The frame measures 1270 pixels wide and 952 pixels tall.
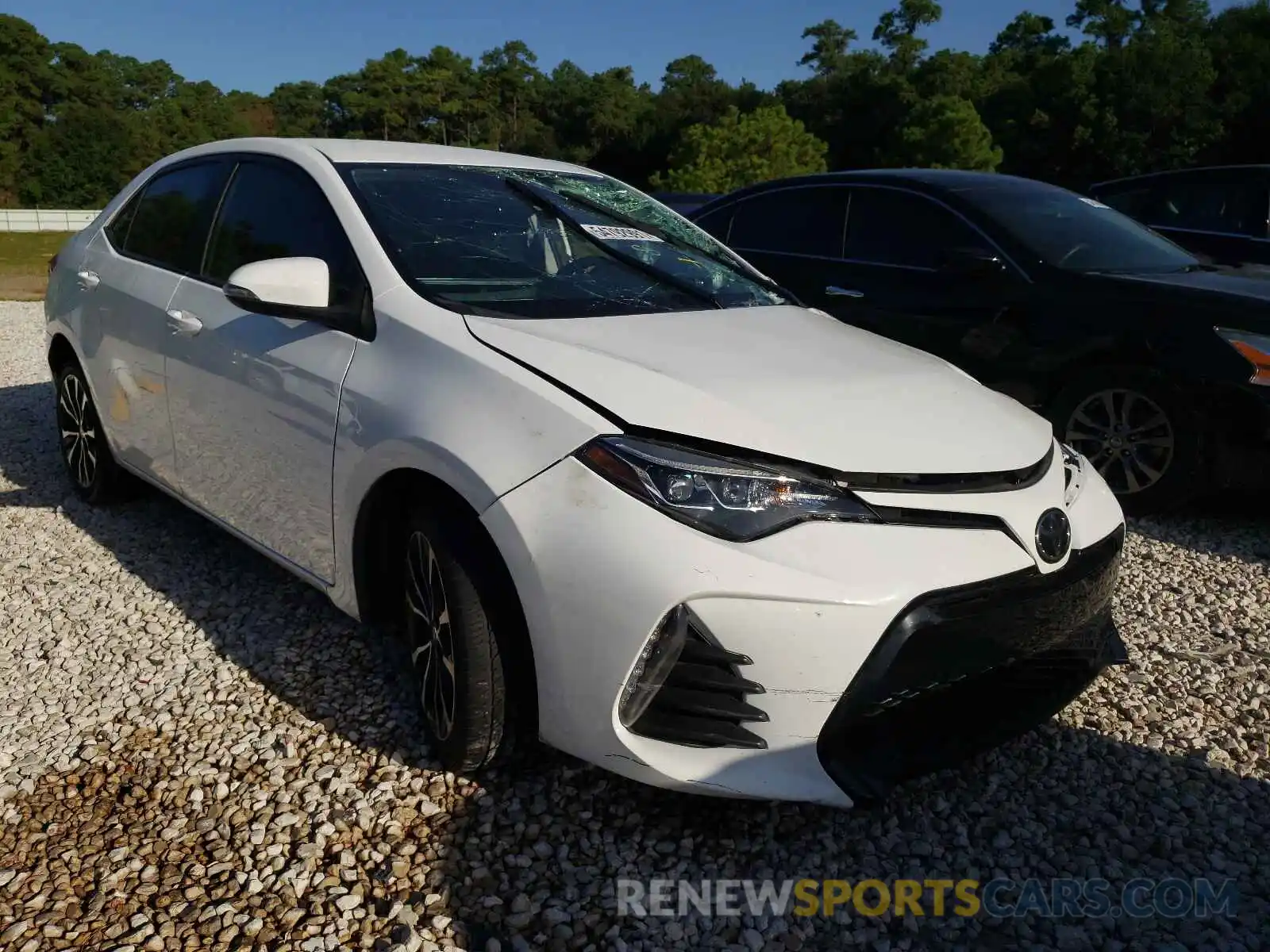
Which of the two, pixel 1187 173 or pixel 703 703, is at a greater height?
pixel 1187 173

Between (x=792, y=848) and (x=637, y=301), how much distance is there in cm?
155

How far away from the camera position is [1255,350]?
417 cm

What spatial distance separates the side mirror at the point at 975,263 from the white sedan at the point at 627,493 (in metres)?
1.88

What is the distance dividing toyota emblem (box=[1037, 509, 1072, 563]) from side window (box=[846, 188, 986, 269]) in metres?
2.90

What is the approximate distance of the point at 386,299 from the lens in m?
2.62

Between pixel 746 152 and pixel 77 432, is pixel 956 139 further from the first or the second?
pixel 77 432

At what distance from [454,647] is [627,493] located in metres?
0.63

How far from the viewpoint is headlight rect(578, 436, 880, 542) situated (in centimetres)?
200

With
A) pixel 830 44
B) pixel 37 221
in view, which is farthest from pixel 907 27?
pixel 37 221

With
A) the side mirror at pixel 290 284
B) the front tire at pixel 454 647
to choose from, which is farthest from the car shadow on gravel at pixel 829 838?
the side mirror at pixel 290 284

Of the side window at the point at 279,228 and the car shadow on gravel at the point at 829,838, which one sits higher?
the side window at the point at 279,228

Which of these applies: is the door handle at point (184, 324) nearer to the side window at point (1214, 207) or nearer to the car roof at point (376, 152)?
the car roof at point (376, 152)

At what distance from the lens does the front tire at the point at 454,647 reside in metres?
2.27

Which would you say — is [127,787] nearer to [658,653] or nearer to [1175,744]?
[658,653]
